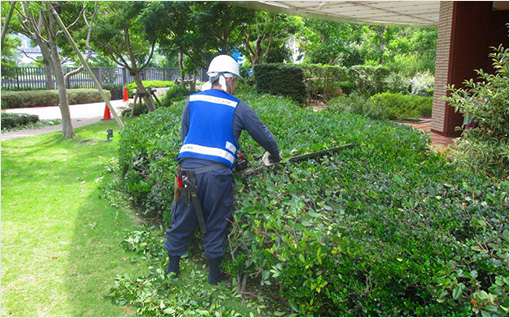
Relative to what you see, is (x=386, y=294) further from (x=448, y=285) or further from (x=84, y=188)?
(x=84, y=188)

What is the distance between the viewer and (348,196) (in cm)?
326

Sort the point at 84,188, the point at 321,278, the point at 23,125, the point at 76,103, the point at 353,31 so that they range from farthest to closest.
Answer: the point at 353,31
the point at 76,103
the point at 23,125
the point at 84,188
the point at 321,278

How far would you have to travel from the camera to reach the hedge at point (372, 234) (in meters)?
2.43

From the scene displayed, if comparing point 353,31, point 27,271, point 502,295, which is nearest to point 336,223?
point 502,295

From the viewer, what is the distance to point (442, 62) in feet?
30.8

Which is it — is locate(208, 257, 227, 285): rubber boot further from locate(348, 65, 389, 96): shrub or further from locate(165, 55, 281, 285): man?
locate(348, 65, 389, 96): shrub

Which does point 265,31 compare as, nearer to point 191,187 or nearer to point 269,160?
point 269,160

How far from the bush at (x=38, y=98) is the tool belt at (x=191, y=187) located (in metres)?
18.4

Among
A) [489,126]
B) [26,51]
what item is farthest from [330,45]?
[26,51]

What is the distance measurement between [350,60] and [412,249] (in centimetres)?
2438

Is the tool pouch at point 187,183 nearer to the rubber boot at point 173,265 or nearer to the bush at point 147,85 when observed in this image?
the rubber boot at point 173,265

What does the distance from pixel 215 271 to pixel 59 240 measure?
6.99ft

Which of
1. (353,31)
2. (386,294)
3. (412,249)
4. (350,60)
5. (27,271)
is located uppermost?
(353,31)

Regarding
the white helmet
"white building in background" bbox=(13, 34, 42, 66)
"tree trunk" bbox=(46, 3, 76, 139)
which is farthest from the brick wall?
"white building in background" bbox=(13, 34, 42, 66)
